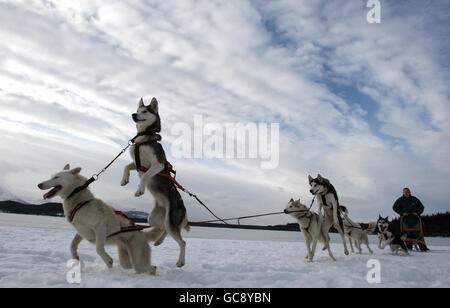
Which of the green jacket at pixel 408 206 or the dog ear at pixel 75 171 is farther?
the green jacket at pixel 408 206

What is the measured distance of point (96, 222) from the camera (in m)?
4.17

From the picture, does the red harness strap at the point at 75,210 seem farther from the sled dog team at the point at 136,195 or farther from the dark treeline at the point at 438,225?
the dark treeline at the point at 438,225

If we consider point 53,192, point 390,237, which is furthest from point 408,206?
point 53,192

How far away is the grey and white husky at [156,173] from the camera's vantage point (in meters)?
4.50

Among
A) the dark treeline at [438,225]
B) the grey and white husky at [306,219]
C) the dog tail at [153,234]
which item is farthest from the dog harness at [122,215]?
the dark treeline at [438,225]

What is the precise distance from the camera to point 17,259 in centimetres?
534

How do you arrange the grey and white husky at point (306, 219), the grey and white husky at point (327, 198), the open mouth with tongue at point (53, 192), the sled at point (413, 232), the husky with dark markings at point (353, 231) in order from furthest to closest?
the sled at point (413, 232)
the husky with dark markings at point (353, 231)
the grey and white husky at point (327, 198)
the grey and white husky at point (306, 219)
the open mouth with tongue at point (53, 192)

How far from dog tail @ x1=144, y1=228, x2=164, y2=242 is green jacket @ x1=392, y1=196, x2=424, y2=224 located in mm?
11806

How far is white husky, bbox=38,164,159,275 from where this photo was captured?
4.15 metres

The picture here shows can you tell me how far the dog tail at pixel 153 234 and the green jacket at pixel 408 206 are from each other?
1181cm
